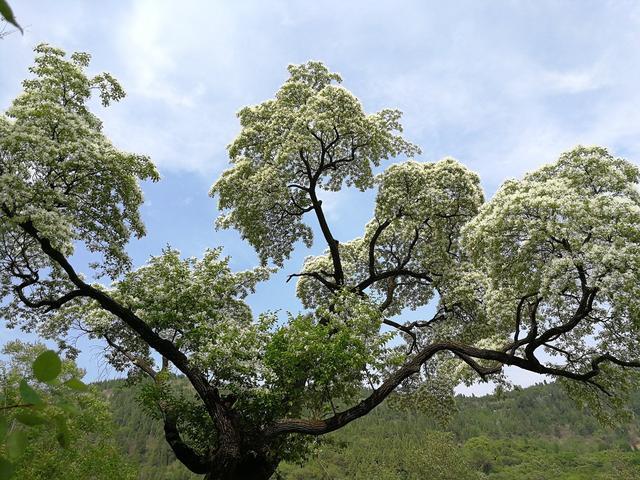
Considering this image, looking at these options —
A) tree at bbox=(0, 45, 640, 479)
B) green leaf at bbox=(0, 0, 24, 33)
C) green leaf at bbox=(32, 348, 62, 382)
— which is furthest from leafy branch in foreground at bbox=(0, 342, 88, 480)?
tree at bbox=(0, 45, 640, 479)

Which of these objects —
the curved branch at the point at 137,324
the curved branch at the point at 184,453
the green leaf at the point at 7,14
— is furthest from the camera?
the curved branch at the point at 184,453

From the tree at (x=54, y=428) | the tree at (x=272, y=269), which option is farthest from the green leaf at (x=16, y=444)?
the tree at (x=272, y=269)

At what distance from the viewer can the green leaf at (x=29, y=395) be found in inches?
59.7

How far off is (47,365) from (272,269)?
21.2 meters

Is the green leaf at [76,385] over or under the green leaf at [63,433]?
over

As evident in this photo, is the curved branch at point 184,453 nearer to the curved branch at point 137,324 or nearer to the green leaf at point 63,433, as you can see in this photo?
the curved branch at point 137,324

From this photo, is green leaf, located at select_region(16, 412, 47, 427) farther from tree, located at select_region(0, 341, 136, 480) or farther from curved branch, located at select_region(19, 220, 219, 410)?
curved branch, located at select_region(19, 220, 219, 410)

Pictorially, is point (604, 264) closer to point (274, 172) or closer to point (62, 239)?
point (274, 172)

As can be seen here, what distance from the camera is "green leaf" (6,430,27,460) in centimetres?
156

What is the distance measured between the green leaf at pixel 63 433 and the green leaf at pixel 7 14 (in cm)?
142

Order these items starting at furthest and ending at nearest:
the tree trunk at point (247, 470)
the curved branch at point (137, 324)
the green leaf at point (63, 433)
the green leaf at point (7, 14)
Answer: the curved branch at point (137, 324) < the tree trunk at point (247, 470) < the green leaf at point (63, 433) < the green leaf at point (7, 14)

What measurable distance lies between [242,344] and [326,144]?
9577mm

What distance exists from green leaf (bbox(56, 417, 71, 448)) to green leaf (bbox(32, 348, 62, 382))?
341 millimetres

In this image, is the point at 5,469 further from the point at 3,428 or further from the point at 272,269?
the point at 272,269
